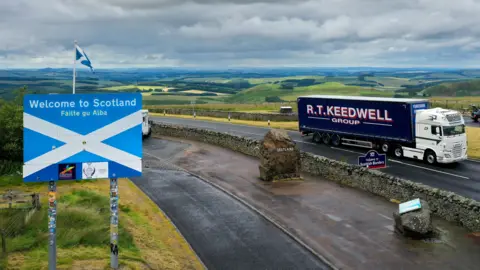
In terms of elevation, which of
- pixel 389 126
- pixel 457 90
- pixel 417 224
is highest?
pixel 457 90

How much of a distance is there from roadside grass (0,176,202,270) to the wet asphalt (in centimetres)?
71

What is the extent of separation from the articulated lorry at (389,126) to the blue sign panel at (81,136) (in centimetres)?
2634

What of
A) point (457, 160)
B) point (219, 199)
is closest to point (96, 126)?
point (219, 199)

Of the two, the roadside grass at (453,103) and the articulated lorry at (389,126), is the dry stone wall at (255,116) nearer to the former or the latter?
the articulated lorry at (389,126)

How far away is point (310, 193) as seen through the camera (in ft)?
84.5

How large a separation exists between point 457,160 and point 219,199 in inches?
682

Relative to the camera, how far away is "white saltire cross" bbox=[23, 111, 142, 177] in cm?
1008

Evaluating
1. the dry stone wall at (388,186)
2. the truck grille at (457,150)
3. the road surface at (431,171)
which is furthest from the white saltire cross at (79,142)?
the truck grille at (457,150)

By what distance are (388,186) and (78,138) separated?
17.7m

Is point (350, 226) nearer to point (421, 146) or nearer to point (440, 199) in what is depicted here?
point (440, 199)

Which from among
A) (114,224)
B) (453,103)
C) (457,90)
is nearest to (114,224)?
(114,224)

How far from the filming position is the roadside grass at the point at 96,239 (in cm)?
1255

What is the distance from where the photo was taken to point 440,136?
31.9 metres

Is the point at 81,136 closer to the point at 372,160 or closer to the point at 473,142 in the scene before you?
the point at 372,160
